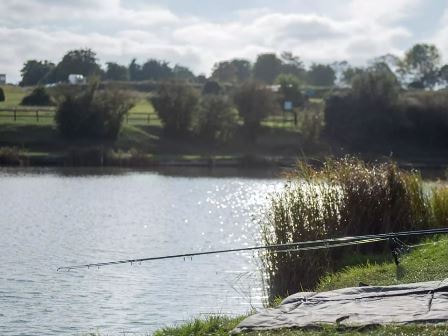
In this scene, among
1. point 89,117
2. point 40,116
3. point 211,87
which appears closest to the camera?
point 89,117

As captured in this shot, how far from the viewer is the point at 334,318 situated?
33.9 ft

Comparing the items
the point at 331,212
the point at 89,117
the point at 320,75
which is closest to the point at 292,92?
the point at 89,117

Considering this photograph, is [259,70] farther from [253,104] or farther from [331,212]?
[331,212]

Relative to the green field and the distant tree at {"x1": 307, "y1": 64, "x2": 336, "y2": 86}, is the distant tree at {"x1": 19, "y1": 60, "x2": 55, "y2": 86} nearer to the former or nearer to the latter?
the distant tree at {"x1": 307, "y1": 64, "x2": 336, "y2": 86}

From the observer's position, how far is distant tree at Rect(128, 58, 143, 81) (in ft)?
622

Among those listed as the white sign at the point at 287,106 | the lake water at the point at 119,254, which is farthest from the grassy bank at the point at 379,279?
the white sign at the point at 287,106

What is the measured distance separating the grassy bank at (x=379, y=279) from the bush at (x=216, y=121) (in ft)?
204

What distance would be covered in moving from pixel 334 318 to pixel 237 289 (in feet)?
34.8

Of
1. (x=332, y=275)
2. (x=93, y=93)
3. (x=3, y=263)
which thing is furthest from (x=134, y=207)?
(x=93, y=93)

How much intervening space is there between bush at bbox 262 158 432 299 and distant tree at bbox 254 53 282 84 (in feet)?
578

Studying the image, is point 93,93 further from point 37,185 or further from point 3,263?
point 3,263

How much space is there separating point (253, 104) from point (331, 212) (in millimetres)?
63627

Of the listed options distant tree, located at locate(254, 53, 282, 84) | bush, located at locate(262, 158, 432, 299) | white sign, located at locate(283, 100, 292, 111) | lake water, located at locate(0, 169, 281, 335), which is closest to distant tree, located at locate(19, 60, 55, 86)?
distant tree, located at locate(254, 53, 282, 84)

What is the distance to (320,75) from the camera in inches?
7534
